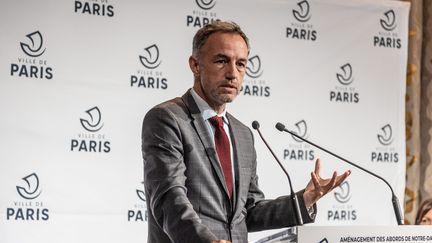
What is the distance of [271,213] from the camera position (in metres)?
3.19

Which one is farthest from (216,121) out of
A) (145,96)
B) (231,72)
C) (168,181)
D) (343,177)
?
(145,96)

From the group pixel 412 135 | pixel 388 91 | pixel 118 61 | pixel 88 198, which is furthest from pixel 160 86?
pixel 412 135

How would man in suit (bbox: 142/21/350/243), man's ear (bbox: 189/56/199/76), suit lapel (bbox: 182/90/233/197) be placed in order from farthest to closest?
man's ear (bbox: 189/56/199/76) < suit lapel (bbox: 182/90/233/197) < man in suit (bbox: 142/21/350/243)

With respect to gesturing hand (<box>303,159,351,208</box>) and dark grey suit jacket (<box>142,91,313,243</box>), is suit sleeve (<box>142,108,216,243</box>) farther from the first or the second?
gesturing hand (<box>303,159,351,208</box>)

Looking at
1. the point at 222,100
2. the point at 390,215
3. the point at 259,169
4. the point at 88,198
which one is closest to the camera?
the point at 222,100

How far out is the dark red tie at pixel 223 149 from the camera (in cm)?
300

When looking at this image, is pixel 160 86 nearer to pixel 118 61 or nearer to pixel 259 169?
pixel 118 61

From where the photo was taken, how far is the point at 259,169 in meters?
5.50

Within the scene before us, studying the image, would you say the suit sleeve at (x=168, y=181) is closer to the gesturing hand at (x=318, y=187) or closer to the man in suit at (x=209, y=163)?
the man in suit at (x=209, y=163)

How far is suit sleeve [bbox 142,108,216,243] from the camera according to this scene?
8.66 feet

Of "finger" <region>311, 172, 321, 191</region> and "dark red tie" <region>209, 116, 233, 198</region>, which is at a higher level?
"dark red tie" <region>209, 116, 233, 198</region>

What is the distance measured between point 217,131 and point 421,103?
12.5ft

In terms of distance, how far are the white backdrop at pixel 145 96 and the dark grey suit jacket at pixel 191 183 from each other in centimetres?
196

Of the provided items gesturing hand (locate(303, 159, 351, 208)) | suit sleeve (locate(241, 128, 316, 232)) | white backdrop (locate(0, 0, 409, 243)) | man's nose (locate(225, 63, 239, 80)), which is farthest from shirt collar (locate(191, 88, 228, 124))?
white backdrop (locate(0, 0, 409, 243))
